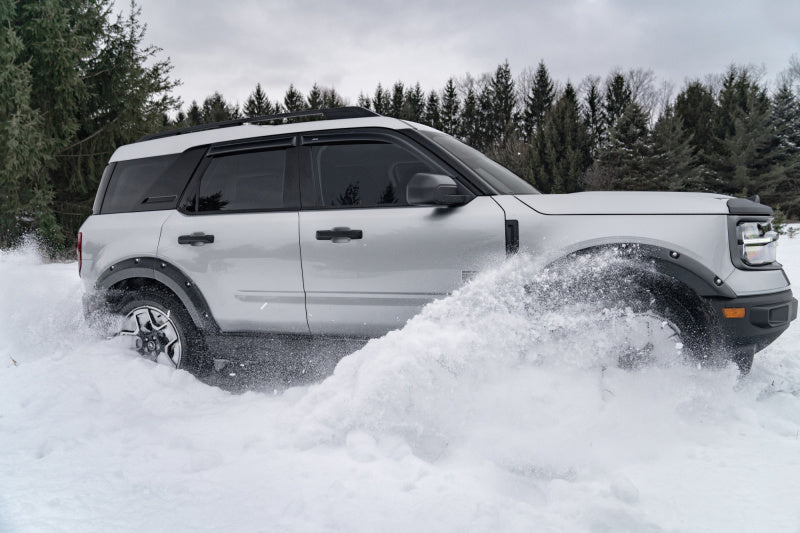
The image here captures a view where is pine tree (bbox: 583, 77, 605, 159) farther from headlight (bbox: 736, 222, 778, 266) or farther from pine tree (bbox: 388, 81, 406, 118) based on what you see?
headlight (bbox: 736, 222, 778, 266)

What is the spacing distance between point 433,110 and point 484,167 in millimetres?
53470

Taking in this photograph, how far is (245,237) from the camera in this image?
3.82m

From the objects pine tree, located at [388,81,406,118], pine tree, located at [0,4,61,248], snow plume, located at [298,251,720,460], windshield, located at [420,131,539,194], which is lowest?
snow plume, located at [298,251,720,460]

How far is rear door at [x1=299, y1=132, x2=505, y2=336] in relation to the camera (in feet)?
10.8

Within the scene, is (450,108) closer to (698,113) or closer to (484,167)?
(698,113)

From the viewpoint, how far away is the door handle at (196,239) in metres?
3.92

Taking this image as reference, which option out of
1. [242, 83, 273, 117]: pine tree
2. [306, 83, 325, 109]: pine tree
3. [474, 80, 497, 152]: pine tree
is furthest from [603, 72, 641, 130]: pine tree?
[242, 83, 273, 117]: pine tree

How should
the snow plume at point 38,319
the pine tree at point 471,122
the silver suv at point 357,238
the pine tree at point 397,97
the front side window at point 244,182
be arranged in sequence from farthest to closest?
1. the pine tree at point 397,97
2. the pine tree at point 471,122
3. the snow plume at point 38,319
4. the front side window at point 244,182
5. the silver suv at point 357,238

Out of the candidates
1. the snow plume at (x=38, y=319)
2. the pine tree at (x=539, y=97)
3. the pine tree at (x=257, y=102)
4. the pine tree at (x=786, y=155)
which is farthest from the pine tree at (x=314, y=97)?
the snow plume at (x=38, y=319)

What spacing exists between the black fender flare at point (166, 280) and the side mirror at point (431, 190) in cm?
181

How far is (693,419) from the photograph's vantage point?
9.89 feet

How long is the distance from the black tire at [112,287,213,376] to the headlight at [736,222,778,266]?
358cm

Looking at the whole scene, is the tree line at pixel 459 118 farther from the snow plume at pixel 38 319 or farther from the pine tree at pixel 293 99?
the snow plume at pixel 38 319

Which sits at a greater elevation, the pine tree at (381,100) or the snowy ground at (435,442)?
the pine tree at (381,100)
